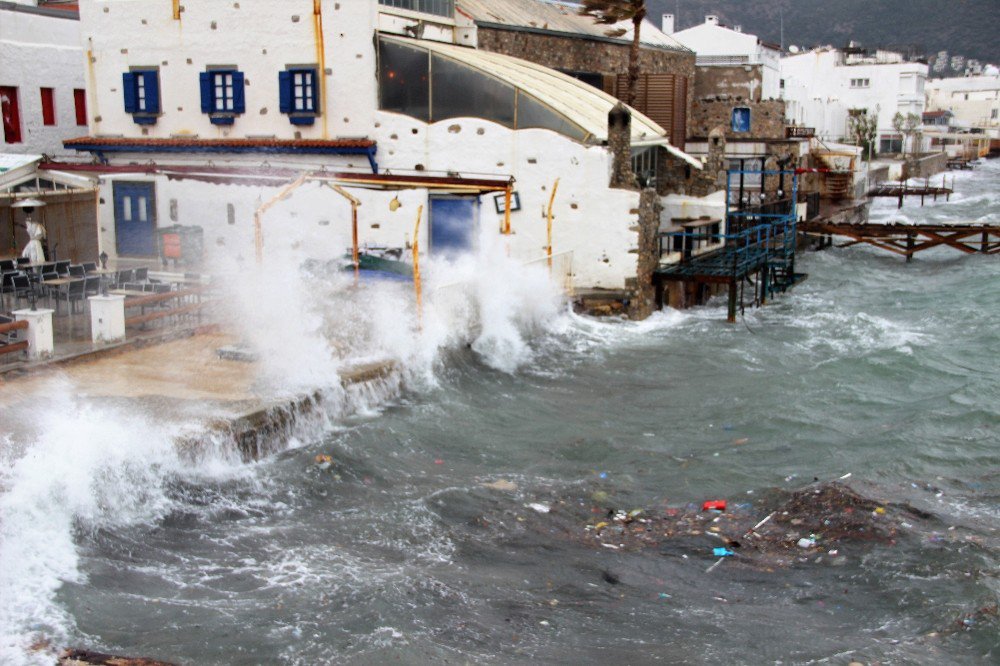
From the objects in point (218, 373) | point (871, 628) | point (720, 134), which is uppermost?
point (720, 134)

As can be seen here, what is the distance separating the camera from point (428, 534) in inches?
430

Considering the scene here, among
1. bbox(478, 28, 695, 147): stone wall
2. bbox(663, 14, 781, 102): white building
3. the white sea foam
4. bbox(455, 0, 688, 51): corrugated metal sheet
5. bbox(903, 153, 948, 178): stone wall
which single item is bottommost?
the white sea foam

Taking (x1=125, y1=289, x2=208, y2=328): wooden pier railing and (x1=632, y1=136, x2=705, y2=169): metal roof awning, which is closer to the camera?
(x1=125, y1=289, x2=208, y2=328): wooden pier railing

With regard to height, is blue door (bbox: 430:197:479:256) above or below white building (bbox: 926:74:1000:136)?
below

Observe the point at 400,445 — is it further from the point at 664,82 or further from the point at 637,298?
the point at 664,82

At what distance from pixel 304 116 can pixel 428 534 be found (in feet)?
50.8

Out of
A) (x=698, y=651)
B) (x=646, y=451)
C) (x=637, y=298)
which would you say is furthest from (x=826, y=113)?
(x=698, y=651)

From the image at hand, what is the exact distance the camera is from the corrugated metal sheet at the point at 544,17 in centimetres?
2855

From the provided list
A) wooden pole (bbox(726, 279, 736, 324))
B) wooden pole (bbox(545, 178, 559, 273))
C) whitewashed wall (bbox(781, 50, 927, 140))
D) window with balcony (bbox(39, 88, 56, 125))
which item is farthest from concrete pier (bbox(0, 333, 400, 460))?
whitewashed wall (bbox(781, 50, 927, 140))

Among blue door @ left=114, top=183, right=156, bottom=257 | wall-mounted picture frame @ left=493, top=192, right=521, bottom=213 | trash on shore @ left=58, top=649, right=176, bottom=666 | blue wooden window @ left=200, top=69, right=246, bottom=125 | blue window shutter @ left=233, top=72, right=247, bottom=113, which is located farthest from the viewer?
blue wooden window @ left=200, top=69, right=246, bottom=125

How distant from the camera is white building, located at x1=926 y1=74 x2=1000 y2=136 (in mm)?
140250

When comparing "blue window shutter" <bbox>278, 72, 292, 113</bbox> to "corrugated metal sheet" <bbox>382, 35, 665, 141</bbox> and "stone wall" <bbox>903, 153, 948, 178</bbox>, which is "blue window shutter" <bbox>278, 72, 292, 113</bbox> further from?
"stone wall" <bbox>903, 153, 948, 178</bbox>

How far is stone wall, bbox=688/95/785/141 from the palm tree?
1349 cm

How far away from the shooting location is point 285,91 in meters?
24.2
